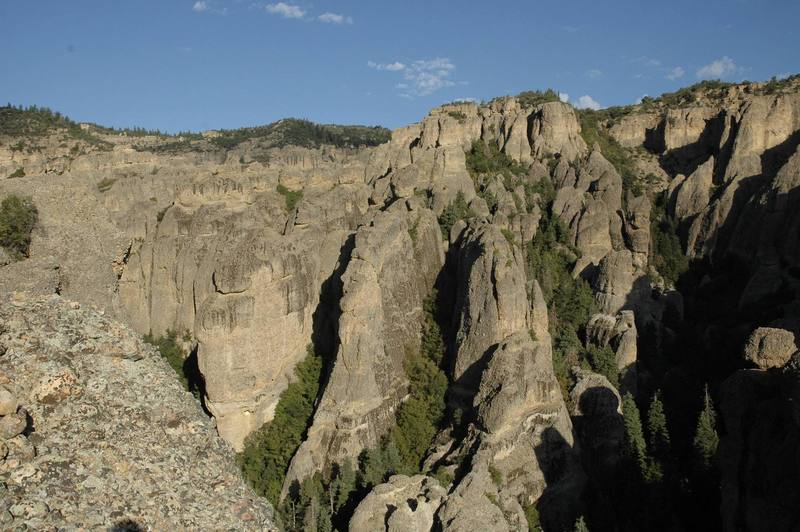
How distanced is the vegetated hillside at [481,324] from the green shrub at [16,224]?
1.62 feet

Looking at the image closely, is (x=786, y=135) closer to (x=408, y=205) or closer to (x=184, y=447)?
(x=408, y=205)

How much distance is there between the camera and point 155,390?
11.4 meters

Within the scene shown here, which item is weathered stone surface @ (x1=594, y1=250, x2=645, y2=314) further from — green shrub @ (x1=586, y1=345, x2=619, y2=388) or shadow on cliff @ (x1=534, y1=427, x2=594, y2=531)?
shadow on cliff @ (x1=534, y1=427, x2=594, y2=531)

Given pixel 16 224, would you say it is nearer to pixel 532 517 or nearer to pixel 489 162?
pixel 532 517

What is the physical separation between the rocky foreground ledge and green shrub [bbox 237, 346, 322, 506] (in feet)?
66.6

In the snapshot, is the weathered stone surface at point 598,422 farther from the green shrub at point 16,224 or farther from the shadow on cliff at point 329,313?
the green shrub at point 16,224

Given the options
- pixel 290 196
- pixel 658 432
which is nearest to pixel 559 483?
pixel 658 432

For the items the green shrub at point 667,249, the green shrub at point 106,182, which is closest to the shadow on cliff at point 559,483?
the green shrub at point 667,249

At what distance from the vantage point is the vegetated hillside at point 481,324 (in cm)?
2561

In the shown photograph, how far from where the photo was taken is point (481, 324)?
31.5 metres

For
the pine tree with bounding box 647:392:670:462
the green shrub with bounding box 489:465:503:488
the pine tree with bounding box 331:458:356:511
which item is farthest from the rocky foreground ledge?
the pine tree with bounding box 647:392:670:462

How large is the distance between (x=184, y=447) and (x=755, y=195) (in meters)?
42.1

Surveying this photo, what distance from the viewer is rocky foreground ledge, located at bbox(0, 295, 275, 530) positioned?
29.4 ft

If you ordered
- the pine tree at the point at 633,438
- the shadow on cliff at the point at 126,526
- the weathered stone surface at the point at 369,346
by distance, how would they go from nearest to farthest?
1. the shadow on cliff at the point at 126,526
2. the pine tree at the point at 633,438
3. the weathered stone surface at the point at 369,346
